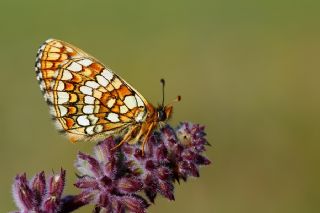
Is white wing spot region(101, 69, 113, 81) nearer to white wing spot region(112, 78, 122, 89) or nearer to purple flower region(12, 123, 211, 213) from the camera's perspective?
white wing spot region(112, 78, 122, 89)

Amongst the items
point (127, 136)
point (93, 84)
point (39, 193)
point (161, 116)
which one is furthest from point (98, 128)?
point (39, 193)

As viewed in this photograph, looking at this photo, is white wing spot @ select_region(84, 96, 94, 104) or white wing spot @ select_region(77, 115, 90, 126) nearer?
white wing spot @ select_region(77, 115, 90, 126)

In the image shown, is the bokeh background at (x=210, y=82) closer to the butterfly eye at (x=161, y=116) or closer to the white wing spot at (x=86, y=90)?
the white wing spot at (x=86, y=90)

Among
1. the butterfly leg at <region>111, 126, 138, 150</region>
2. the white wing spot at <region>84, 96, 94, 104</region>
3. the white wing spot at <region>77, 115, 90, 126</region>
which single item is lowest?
the butterfly leg at <region>111, 126, 138, 150</region>

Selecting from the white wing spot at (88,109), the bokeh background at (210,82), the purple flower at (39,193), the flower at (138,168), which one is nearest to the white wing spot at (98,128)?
the white wing spot at (88,109)

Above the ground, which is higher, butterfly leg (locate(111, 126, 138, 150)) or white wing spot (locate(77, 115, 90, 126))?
white wing spot (locate(77, 115, 90, 126))

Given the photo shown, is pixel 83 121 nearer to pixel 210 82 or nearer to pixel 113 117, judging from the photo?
pixel 113 117

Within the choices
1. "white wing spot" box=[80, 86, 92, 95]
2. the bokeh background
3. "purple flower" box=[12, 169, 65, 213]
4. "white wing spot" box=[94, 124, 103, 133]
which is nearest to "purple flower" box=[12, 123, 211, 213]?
"purple flower" box=[12, 169, 65, 213]
